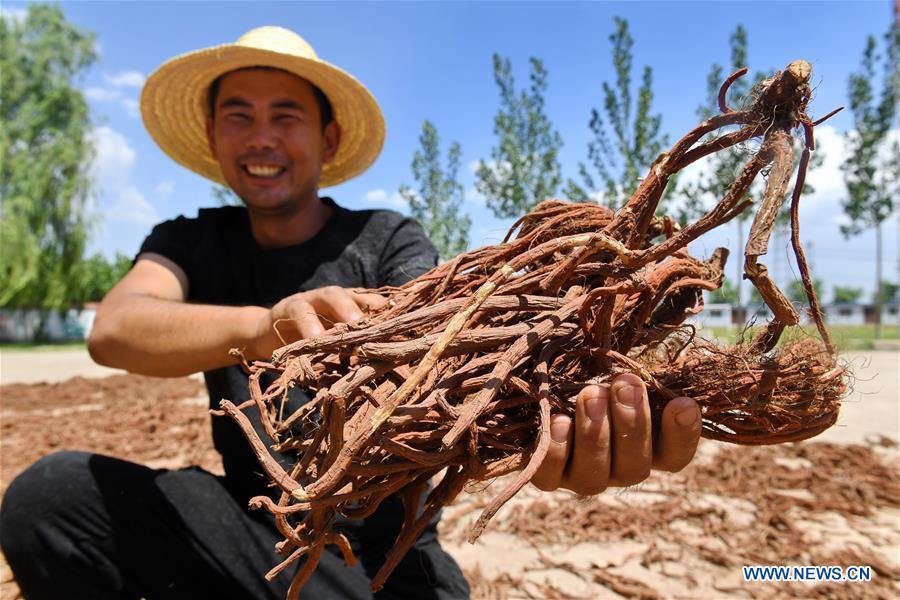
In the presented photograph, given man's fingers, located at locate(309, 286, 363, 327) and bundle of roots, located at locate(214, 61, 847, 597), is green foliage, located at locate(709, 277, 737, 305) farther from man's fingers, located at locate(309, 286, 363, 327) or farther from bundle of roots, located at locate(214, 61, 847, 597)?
man's fingers, located at locate(309, 286, 363, 327)

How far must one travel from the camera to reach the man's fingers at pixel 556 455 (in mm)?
1082

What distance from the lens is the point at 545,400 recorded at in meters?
0.96

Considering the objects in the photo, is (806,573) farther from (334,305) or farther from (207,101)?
(207,101)

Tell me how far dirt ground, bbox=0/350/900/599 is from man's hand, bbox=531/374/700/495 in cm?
38

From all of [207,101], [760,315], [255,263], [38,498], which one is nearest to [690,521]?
[760,315]

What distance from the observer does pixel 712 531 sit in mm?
3264

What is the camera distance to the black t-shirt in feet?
6.95

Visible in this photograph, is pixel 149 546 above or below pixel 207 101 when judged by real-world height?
below

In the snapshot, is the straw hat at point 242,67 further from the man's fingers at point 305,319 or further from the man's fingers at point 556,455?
the man's fingers at point 556,455

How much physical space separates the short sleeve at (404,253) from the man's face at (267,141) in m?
0.42

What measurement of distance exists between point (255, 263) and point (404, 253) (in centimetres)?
62

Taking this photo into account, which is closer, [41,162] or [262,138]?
[262,138]

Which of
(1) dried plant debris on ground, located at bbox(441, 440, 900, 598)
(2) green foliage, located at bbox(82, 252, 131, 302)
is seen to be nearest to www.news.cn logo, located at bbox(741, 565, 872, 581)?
(1) dried plant debris on ground, located at bbox(441, 440, 900, 598)

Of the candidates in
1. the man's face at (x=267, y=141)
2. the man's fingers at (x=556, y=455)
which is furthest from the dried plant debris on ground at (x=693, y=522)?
the man's face at (x=267, y=141)
